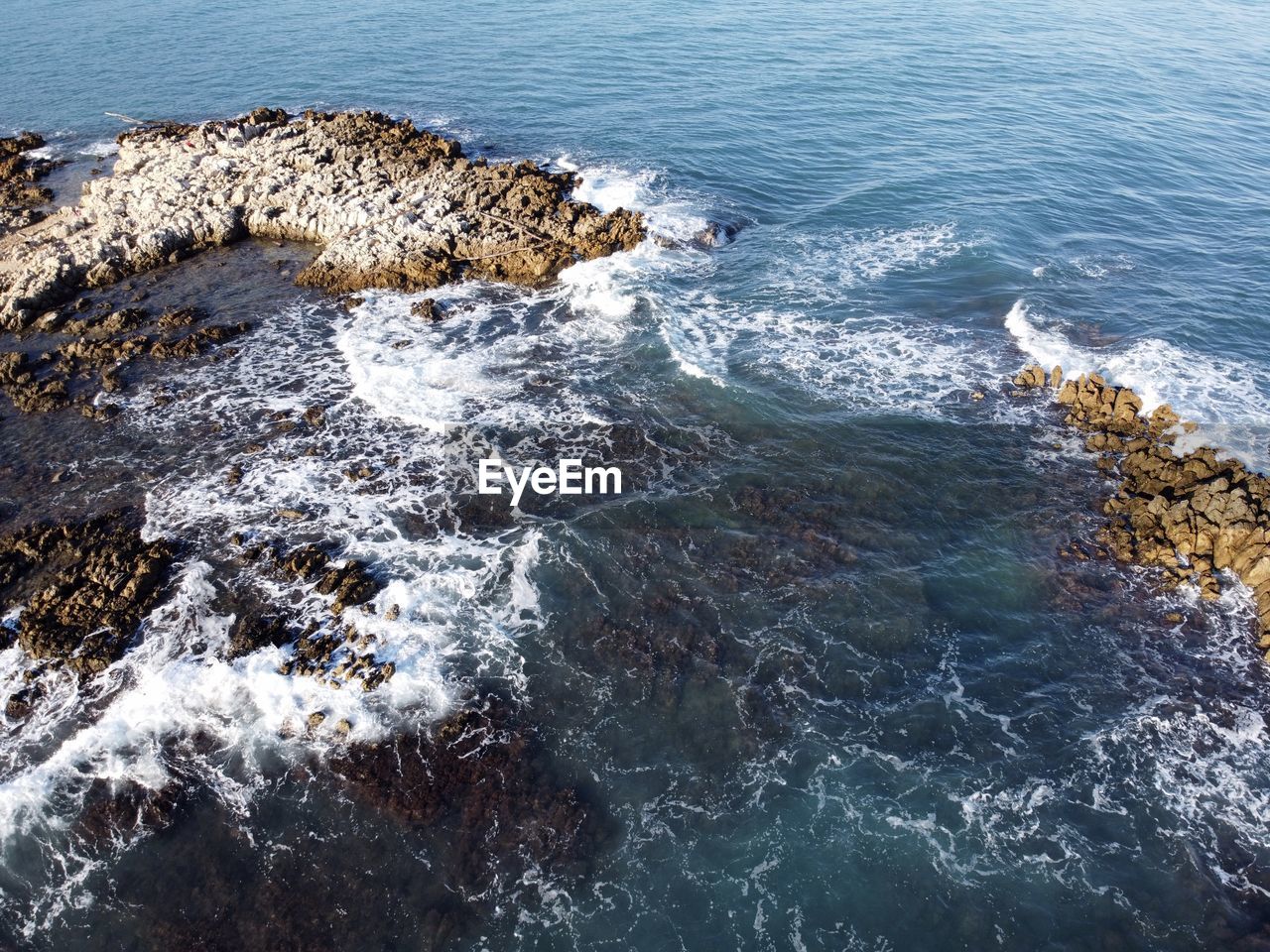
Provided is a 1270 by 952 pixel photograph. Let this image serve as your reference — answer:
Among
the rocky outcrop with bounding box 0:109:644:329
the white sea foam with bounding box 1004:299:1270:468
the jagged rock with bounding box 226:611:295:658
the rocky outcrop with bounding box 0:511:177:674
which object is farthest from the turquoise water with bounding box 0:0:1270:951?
the rocky outcrop with bounding box 0:109:644:329

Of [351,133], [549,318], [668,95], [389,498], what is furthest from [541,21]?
[389,498]

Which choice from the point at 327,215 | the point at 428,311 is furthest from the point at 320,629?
the point at 327,215

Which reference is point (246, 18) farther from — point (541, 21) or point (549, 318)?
point (549, 318)

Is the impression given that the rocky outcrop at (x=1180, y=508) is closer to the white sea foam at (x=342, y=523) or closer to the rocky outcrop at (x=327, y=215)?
the white sea foam at (x=342, y=523)

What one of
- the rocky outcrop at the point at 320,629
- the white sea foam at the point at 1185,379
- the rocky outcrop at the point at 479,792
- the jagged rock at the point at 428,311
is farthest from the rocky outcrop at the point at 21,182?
the white sea foam at the point at 1185,379

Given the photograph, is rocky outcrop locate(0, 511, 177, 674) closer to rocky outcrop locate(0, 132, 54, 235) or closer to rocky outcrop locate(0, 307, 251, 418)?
rocky outcrop locate(0, 307, 251, 418)

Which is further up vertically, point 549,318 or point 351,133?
point 351,133
